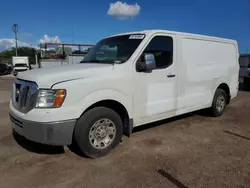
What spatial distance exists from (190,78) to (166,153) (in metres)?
1.90

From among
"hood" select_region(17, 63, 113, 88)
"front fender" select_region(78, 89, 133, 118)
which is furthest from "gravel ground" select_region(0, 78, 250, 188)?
"hood" select_region(17, 63, 113, 88)

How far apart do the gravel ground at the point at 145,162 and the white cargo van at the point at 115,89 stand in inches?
14.7

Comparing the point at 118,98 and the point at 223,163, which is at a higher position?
the point at 118,98

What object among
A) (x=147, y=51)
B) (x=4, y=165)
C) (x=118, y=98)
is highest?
(x=147, y=51)

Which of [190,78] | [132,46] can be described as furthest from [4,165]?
[190,78]

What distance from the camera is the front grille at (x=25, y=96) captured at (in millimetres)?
3146

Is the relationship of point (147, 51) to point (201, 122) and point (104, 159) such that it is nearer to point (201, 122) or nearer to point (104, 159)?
point (104, 159)

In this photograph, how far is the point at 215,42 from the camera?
5617mm

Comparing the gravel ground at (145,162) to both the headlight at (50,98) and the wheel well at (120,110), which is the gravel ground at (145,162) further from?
the headlight at (50,98)

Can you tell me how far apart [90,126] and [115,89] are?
721 mm

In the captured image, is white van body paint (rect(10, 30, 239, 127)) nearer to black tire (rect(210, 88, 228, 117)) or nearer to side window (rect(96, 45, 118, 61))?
black tire (rect(210, 88, 228, 117))

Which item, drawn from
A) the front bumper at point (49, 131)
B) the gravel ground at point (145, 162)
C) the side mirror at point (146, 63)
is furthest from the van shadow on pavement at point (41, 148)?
the side mirror at point (146, 63)

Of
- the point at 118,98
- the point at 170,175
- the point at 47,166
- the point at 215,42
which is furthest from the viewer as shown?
the point at 215,42

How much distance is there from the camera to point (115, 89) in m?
3.63
